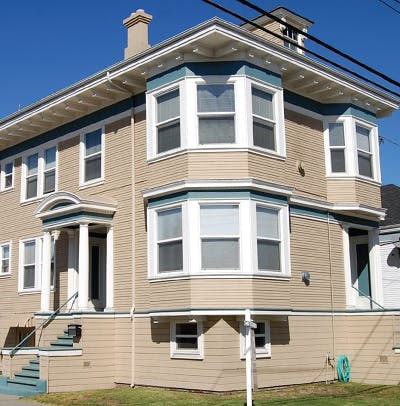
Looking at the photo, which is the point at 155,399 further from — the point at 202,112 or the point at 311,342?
the point at 202,112

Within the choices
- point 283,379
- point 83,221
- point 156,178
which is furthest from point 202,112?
point 283,379

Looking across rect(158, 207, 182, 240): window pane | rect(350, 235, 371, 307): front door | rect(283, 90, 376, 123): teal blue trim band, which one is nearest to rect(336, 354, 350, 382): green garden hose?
rect(350, 235, 371, 307): front door

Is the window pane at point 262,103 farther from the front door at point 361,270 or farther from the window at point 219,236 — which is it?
the front door at point 361,270

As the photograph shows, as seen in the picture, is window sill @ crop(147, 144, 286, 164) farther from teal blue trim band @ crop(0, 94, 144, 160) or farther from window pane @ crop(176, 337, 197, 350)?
window pane @ crop(176, 337, 197, 350)

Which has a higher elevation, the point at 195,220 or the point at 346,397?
the point at 195,220

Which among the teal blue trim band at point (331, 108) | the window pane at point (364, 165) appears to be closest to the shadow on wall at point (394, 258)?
the window pane at point (364, 165)

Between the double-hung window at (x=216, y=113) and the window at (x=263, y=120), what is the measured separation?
0.63 m

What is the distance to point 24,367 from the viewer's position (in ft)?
58.4

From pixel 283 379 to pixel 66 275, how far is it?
745 cm

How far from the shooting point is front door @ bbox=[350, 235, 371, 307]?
20.1 meters

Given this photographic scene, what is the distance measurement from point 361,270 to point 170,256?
7.50 m

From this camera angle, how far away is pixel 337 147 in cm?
1931

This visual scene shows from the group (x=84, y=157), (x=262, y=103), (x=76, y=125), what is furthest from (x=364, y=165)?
(x=76, y=125)

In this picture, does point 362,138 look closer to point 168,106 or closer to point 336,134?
point 336,134
